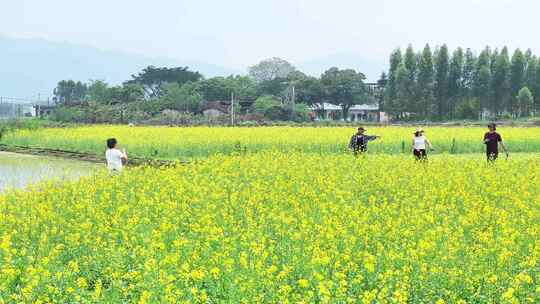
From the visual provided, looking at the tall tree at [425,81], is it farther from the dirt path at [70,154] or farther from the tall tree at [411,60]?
the dirt path at [70,154]

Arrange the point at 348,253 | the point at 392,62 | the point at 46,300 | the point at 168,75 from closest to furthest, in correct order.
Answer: the point at 46,300 < the point at 348,253 < the point at 392,62 < the point at 168,75

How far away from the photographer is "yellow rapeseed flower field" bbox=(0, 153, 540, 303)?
8312 millimetres

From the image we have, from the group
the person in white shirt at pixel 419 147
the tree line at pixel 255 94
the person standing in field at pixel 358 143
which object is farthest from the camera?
the tree line at pixel 255 94

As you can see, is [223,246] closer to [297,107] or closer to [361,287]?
[361,287]

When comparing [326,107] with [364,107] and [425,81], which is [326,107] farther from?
[425,81]

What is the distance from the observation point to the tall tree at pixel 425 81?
299ft

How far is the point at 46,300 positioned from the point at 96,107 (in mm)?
76085

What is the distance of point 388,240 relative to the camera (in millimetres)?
10555

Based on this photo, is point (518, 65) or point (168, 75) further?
point (168, 75)

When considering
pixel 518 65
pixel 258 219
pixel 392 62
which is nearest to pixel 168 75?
pixel 392 62

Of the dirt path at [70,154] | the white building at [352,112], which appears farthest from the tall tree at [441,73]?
the dirt path at [70,154]

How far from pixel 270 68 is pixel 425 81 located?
83.6 metres

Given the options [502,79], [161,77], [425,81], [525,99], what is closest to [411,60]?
[425,81]

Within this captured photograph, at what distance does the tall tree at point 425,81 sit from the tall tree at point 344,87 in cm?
1220
